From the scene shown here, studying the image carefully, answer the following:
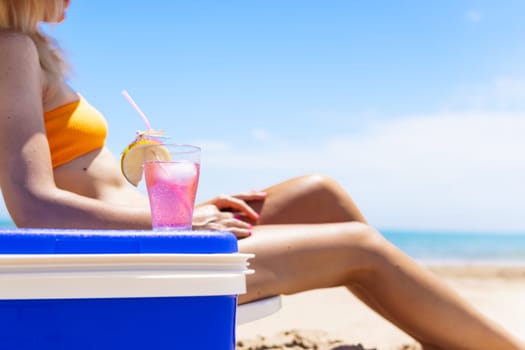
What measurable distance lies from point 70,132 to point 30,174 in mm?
383

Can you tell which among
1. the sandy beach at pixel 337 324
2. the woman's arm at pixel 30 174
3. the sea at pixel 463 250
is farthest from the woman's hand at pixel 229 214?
the sea at pixel 463 250

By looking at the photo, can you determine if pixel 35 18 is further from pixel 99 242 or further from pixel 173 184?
pixel 99 242

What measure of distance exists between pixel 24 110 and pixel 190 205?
458 mm

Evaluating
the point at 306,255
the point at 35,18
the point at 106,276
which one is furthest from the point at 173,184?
the point at 35,18

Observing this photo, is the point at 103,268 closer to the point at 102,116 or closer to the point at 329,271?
the point at 329,271

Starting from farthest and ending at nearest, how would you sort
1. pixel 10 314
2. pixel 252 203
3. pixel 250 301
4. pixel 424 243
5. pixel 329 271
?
pixel 424 243
pixel 252 203
pixel 329 271
pixel 250 301
pixel 10 314

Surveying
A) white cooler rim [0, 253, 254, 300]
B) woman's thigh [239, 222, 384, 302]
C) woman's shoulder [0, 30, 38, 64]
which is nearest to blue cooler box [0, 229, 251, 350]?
white cooler rim [0, 253, 254, 300]

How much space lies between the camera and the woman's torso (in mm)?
1796

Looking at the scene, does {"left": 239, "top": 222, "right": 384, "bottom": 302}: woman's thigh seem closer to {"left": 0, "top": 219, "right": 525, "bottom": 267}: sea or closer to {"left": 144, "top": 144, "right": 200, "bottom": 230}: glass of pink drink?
{"left": 144, "top": 144, "right": 200, "bottom": 230}: glass of pink drink

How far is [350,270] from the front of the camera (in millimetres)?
1809

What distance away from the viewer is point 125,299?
1034 mm

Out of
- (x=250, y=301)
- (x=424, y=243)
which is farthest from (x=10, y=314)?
(x=424, y=243)

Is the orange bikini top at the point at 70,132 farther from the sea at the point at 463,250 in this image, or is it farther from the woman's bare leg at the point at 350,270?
the sea at the point at 463,250

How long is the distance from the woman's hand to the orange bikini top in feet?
1.13
